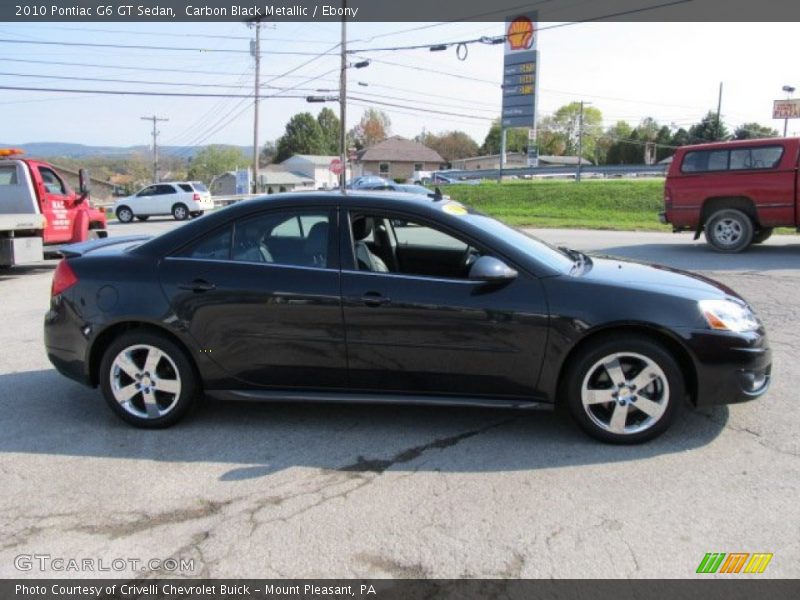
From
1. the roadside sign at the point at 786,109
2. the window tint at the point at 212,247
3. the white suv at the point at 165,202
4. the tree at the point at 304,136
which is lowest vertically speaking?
the window tint at the point at 212,247

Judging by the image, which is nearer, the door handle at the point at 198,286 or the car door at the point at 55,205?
the door handle at the point at 198,286

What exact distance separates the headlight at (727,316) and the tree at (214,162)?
12337cm

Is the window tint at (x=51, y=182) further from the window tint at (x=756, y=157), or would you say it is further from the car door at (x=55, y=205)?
the window tint at (x=756, y=157)

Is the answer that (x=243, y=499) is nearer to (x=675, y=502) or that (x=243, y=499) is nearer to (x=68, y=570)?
(x=68, y=570)

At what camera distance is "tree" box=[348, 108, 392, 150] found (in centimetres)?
13512

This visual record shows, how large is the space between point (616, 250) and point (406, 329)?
10775 mm

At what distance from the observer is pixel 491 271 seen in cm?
394

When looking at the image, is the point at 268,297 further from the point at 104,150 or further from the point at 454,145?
the point at 104,150

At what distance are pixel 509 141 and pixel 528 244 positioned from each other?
13141cm

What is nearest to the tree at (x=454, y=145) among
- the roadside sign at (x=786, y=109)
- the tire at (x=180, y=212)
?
the roadside sign at (x=786, y=109)

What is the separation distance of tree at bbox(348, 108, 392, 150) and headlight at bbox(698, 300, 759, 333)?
133631 millimetres

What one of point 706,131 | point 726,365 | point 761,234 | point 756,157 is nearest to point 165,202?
point 761,234

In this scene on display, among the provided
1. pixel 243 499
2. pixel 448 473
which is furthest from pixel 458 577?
pixel 243 499

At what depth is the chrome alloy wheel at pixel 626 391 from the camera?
3.93 meters
